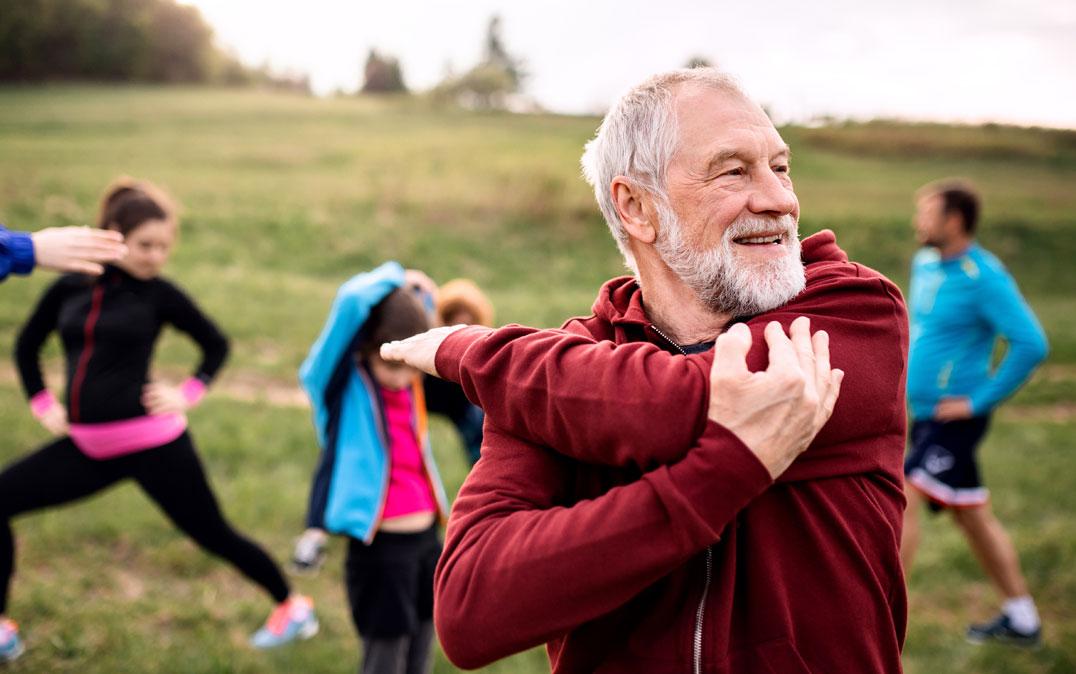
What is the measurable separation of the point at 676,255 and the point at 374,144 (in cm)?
2574

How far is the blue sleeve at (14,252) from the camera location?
120 inches

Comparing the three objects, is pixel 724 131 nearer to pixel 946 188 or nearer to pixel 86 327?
pixel 86 327

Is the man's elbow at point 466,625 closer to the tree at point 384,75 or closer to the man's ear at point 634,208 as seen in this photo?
the man's ear at point 634,208

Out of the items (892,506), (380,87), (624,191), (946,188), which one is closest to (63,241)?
(624,191)

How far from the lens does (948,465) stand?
4875 mm

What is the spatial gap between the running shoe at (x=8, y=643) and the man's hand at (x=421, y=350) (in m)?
3.61

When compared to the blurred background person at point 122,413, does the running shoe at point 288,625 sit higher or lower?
lower

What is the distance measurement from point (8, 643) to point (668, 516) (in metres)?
4.24

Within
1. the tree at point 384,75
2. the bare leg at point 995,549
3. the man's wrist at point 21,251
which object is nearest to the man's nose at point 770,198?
the man's wrist at point 21,251

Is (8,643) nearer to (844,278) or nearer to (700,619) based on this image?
(700,619)

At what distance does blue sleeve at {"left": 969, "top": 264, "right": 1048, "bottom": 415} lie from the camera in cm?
480

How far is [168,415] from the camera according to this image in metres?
4.29

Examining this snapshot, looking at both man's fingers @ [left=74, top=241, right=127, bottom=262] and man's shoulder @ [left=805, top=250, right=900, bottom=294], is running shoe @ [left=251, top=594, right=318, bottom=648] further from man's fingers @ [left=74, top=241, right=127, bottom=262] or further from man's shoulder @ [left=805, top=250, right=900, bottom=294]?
man's shoulder @ [left=805, top=250, right=900, bottom=294]

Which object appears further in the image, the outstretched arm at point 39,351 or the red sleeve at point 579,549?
the outstretched arm at point 39,351
